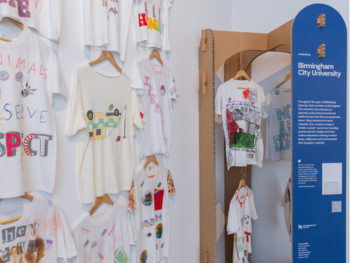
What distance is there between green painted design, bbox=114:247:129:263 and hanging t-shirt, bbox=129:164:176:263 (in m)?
0.11

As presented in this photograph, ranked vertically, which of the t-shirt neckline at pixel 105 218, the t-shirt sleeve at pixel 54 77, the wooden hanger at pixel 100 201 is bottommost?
the t-shirt neckline at pixel 105 218

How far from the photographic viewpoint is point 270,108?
224 centimetres

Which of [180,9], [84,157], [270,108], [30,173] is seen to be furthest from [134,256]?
[180,9]

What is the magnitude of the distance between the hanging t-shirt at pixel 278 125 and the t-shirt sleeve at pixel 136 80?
111 centimetres

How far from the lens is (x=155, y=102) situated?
1.84 m

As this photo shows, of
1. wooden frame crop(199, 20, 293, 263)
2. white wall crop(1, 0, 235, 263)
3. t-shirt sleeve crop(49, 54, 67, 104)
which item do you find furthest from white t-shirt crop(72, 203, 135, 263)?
wooden frame crop(199, 20, 293, 263)

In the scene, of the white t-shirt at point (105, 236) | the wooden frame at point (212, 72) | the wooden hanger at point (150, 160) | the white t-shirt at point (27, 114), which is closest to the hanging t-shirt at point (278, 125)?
the wooden frame at point (212, 72)

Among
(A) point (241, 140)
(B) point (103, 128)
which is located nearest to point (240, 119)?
(A) point (241, 140)

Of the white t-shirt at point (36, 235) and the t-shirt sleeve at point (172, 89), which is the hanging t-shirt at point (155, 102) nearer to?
the t-shirt sleeve at point (172, 89)

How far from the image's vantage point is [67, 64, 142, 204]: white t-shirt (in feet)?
4.47

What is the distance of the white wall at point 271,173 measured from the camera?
217cm

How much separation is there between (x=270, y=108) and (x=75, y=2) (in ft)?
5.28

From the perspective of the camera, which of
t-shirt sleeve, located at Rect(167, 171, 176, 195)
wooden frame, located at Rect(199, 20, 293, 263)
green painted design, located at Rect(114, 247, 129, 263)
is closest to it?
green painted design, located at Rect(114, 247, 129, 263)

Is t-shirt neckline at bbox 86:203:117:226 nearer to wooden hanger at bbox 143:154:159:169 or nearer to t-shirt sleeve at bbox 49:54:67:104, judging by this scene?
wooden hanger at bbox 143:154:159:169
